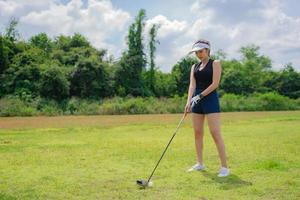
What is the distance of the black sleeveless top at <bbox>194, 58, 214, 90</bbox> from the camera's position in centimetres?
717

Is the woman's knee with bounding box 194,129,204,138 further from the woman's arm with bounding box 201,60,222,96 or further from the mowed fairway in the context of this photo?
the woman's arm with bounding box 201,60,222,96

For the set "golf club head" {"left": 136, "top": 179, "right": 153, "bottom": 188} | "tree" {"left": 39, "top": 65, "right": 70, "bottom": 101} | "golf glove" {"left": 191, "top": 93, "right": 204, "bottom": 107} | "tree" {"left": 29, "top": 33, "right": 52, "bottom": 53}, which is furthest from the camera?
"tree" {"left": 29, "top": 33, "right": 52, "bottom": 53}

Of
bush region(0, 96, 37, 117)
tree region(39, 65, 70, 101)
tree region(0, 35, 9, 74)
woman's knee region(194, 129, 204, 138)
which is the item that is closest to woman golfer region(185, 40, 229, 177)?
woman's knee region(194, 129, 204, 138)

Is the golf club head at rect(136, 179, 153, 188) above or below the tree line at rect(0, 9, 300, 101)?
below

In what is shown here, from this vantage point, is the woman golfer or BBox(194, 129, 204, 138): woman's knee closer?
the woman golfer

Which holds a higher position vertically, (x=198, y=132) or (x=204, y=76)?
(x=204, y=76)

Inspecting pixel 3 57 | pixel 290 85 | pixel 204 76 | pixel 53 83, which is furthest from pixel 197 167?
pixel 290 85

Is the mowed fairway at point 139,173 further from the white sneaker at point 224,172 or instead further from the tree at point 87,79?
the tree at point 87,79

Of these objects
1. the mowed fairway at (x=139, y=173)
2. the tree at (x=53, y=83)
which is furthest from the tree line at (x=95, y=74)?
the mowed fairway at (x=139, y=173)

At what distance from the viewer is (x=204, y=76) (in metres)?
7.23

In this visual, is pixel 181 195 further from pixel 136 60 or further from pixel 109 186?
pixel 136 60

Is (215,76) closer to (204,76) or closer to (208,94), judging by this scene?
(204,76)

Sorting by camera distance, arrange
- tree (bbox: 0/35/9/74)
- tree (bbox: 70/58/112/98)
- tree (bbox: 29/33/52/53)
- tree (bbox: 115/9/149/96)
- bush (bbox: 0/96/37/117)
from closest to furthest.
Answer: bush (bbox: 0/96/37/117) → tree (bbox: 0/35/9/74) → tree (bbox: 70/58/112/98) → tree (bbox: 115/9/149/96) → tree (bbox: 29/33/52/53)

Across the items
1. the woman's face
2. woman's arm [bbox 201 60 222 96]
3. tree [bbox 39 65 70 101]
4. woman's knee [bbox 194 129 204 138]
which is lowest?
woman's knee [bbox 194 129 204 138]
